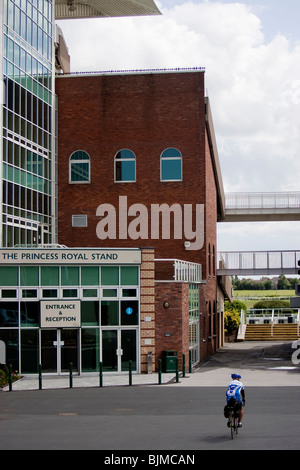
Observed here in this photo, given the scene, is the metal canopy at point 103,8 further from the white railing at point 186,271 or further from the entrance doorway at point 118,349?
the entrance doorway at point 118,349

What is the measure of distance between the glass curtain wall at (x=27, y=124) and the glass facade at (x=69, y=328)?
409 centimetres

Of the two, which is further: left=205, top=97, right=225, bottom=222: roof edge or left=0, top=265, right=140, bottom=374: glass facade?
left=205, top=97, right=225, bottom=222: roof edge

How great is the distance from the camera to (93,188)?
135 ft

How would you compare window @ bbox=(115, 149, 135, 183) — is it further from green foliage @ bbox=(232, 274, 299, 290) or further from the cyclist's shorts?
green foliage @ bbox=(232, 274, 299, 290)

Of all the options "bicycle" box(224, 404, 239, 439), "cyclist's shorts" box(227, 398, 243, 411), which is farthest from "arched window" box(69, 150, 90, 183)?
"bicycle" box(224, 404, 239, 439)

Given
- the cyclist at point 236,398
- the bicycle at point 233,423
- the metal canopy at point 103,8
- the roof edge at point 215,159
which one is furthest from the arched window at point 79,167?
the bicycle at point 233,423

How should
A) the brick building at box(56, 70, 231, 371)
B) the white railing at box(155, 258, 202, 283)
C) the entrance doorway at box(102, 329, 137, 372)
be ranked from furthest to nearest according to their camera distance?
the brick building at box(56, 70, 231, 371)
the white railing at box(155, 258, 202, 283)
the entrance doorway at box(102, 329, 137, 372)

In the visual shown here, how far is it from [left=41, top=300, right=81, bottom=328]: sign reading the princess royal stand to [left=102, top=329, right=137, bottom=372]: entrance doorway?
4.47 ft

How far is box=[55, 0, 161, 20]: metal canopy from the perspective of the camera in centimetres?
4647

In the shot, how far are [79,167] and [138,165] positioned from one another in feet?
10.4

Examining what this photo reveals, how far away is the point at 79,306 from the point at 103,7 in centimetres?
2309

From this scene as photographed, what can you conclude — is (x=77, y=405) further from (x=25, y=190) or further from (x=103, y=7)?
(x=103, y=7)

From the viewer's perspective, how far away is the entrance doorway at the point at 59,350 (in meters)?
31.2
